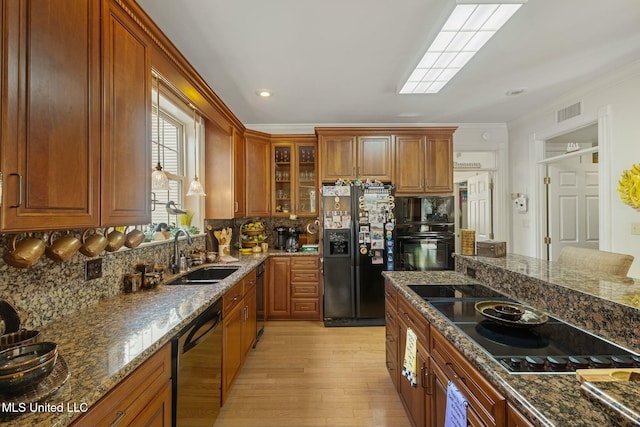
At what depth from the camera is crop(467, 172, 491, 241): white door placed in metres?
4.34

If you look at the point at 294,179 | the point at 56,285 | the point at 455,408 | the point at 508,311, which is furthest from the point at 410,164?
the point at 56,285

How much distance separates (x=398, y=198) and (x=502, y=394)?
111 inches

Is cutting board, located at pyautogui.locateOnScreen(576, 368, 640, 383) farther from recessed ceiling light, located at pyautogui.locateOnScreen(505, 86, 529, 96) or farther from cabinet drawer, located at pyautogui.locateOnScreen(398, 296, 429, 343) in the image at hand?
recessed ceiling light, located at pyautogui.locateOnScreen(505, 86, 529, 96)

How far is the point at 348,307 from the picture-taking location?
11.3ft

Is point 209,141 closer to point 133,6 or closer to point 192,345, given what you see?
point 133,6

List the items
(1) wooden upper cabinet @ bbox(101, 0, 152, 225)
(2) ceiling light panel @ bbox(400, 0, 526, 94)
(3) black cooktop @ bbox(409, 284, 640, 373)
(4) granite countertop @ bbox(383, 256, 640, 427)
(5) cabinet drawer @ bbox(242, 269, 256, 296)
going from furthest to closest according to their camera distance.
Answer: (5) cabinet drawer @ bbox(242, 269, 256, 296), (2) ceiling light panel @ bbox(400, 0, 526, 94), (1) wooden upper cabinet @ bbox(101, 0, 152, 225), (3) black cooktop @ bbox(409, 284, 640, 373), (4) granite countertop @ bbox(383, 256, 640, 427)

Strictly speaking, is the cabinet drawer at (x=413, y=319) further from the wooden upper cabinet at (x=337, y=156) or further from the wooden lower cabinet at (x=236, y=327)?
the wooden upper cabinet at (x=337, y=156)

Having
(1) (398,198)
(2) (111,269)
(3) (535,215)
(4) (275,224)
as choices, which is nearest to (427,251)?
(1) (398,198)

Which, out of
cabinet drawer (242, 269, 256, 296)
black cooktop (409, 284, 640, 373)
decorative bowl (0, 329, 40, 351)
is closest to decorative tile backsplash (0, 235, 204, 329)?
decorative bowl (0, 329, 40, 351)

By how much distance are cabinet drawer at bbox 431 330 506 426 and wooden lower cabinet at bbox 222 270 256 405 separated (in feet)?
4.55

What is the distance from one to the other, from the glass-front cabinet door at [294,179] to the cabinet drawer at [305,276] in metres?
0.81

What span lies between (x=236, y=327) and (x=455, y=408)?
1.64 metres

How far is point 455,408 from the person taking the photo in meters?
1.08

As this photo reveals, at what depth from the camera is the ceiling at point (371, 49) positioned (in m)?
1.78
